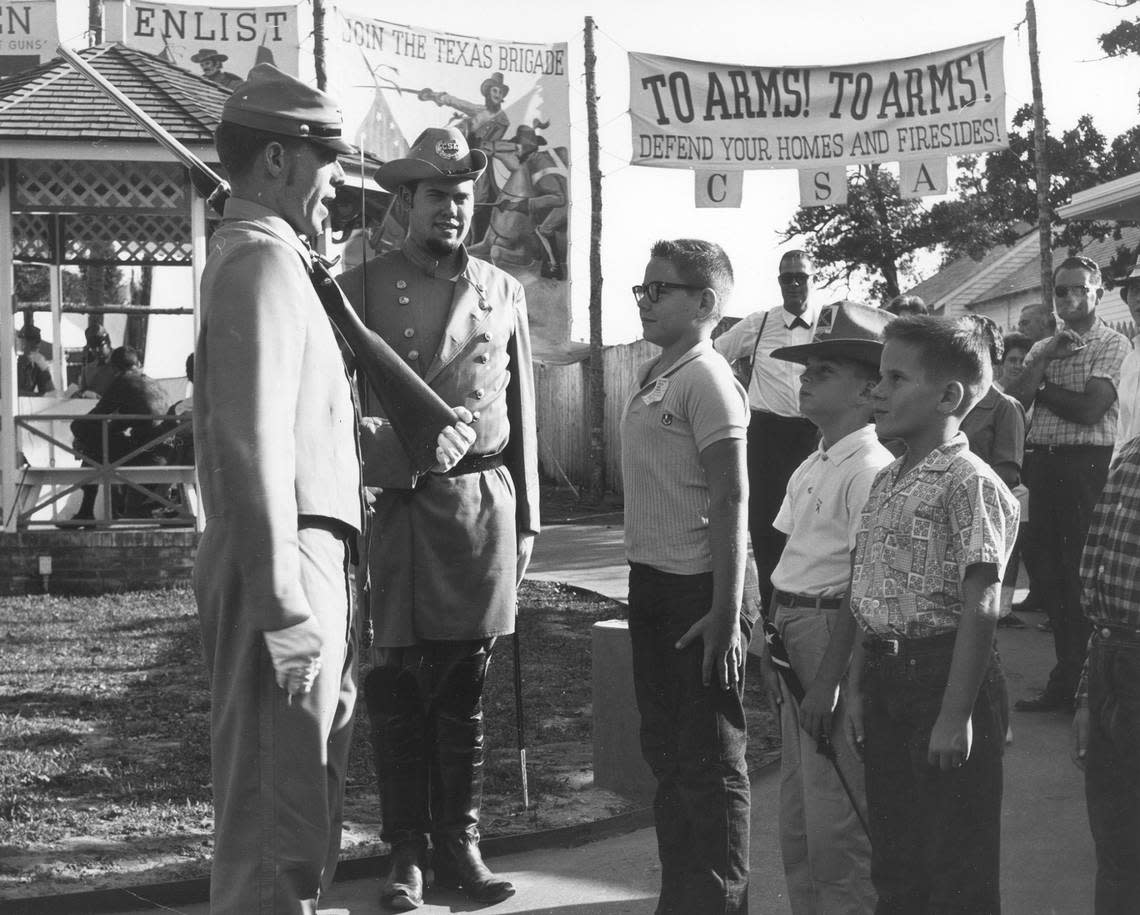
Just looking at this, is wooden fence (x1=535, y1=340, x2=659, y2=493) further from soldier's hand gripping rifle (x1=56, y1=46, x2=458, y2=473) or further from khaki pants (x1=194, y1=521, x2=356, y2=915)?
khaki pants (x1=194, y1=521, x2=356, y2=915)

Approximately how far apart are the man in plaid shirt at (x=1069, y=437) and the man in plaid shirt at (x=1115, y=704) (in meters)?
3.26

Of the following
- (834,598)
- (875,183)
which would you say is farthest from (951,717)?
(875,183)

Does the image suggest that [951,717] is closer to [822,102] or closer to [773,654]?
[773,654]

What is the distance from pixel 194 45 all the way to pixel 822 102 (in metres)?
8.06

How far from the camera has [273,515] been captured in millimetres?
2787

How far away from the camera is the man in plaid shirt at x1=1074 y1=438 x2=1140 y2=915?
3.47 m

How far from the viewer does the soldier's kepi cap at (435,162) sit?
14.3ft

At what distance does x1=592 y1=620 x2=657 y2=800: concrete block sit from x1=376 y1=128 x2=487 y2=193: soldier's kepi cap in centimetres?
200

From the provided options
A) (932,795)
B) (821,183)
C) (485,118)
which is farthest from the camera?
(485,118)

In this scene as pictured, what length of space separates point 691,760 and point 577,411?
2061 cm

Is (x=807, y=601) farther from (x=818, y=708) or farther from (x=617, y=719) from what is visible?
(x=617, y=719)

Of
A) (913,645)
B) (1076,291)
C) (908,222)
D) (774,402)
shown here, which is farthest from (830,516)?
(908,222)

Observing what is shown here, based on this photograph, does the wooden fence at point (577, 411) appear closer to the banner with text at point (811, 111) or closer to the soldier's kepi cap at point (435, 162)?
the banner with text at point (811, 111)

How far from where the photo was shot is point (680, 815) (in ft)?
13.0
